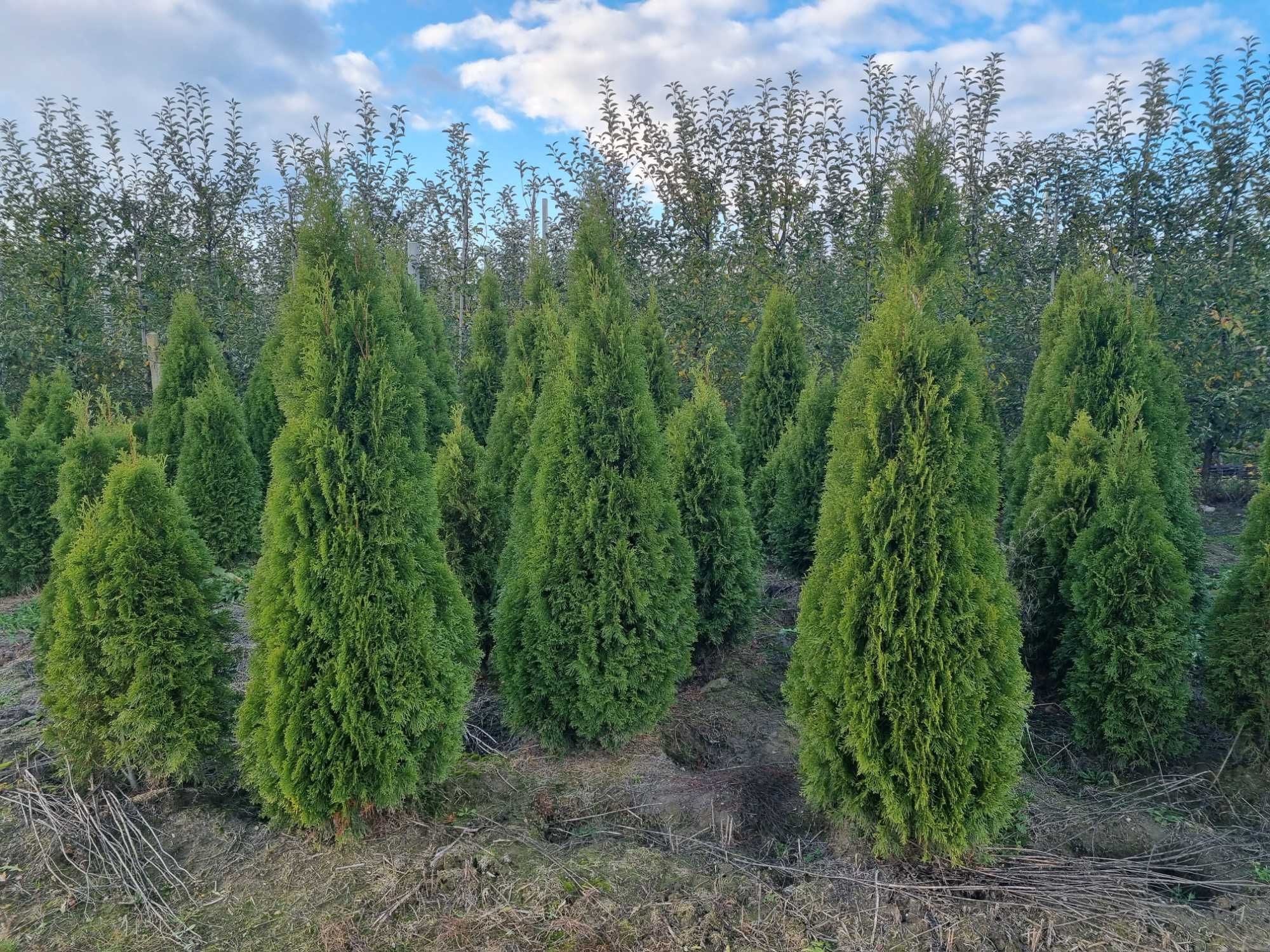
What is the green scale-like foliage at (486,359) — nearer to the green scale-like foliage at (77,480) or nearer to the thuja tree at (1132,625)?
the green scale-like foliage at (77,480)

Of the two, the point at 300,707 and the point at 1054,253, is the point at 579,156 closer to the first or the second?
the point at 1054,253

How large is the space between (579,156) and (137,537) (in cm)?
1146

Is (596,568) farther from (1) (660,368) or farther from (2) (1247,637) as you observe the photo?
(1) (660,368)

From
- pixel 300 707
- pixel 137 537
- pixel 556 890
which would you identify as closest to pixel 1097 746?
pixel 556 890

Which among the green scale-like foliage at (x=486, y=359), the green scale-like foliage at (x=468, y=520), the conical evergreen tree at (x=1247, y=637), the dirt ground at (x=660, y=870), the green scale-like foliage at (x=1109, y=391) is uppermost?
the green scale-like foliage at (x=486, y=359)

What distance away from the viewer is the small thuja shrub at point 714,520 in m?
5.60

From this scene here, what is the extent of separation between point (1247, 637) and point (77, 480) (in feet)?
22.7

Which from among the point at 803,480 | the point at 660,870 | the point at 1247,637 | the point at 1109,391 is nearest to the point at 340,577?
the point at 660,870

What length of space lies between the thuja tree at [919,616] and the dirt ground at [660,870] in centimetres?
35

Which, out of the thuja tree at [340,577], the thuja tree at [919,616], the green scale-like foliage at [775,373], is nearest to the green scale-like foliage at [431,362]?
the green scale-like foliage at [775,373]

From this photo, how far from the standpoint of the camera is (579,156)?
13148 mm

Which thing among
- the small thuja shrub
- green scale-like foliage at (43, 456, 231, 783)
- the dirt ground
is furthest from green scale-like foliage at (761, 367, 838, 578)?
green scale-like foliage at (43, 456, 231, 783)

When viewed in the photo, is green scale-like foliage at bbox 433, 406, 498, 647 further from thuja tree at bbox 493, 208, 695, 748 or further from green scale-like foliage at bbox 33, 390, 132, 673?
green scale-like foliage at bbox 33, 390, 132, 673

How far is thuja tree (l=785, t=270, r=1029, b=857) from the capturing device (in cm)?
317
